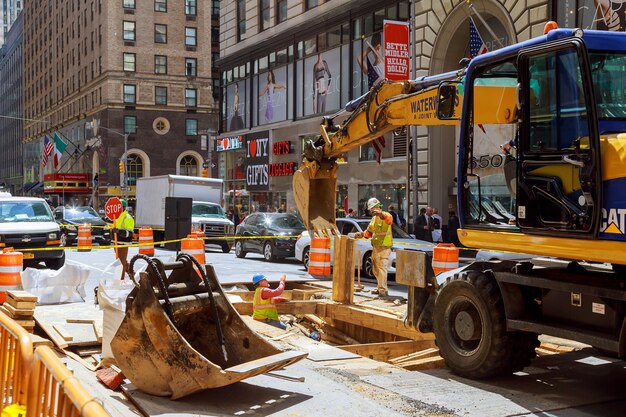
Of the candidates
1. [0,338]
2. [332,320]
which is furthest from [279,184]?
[0,338]

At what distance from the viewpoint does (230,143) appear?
47.4m

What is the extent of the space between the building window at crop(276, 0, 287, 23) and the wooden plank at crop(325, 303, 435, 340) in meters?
29.4

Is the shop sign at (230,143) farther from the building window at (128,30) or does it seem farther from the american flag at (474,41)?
the building window at (128,30)

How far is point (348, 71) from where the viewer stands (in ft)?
111

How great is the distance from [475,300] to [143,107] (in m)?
68.6

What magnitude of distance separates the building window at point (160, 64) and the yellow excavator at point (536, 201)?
223ft

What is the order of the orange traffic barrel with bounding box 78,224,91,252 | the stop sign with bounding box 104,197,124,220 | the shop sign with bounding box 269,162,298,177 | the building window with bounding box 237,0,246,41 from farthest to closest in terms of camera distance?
1. the building window with bounding box 237,0,246,41
2. the shop sign with bounding box 269,162,298,177
3. the orange traffic barrel with bounding box 78,224,91,252
4. the stop sign with bounding box 104,197,124,220

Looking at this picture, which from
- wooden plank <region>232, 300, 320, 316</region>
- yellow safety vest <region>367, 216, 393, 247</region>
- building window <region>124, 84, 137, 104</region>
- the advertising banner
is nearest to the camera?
wooden plank <region>232, 300, 320, 316</region>

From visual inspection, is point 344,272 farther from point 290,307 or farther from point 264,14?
point 264,14

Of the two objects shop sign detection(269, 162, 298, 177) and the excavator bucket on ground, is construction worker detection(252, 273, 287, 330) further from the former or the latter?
shop sign detection(269, 162, 298, 177)

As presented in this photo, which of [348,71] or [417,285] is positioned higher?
[348,71]

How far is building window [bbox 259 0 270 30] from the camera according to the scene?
41.8 m

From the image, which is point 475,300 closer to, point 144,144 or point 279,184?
point 279,184

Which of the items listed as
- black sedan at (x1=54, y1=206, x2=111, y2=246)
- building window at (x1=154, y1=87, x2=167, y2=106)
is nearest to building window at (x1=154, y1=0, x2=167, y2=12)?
building window at (x1=154, y1=87, x2=167, y2=106)
